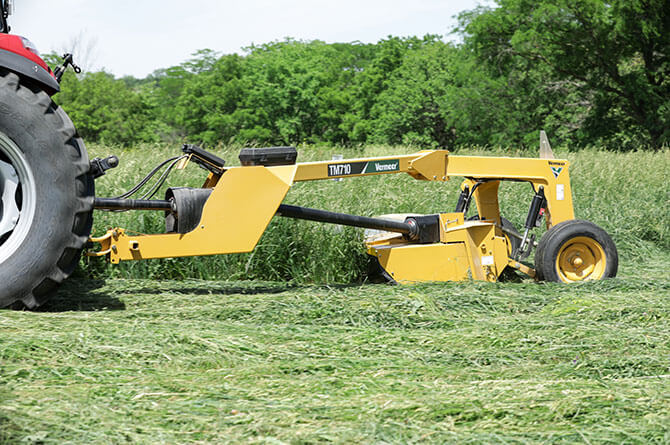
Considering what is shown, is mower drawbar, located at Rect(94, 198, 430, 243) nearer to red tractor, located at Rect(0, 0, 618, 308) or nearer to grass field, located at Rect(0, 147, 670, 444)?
red tractor, located at Rect(0, 0, 618, 308)

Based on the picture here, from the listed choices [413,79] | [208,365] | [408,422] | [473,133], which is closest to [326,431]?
[408,422]

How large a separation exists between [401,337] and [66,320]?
6.24 feet

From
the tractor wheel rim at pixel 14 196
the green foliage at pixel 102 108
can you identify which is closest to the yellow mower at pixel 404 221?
the tractor wheel rim at pixel 14 196

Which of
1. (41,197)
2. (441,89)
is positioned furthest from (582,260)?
(441,89)

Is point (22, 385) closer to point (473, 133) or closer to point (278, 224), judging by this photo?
point (278, 224)

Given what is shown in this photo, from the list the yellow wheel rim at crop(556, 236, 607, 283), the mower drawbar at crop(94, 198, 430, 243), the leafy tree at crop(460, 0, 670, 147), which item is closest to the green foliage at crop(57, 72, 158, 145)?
the leafy tree at crop(460, 0, 670, 147)

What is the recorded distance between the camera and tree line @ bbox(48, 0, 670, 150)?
26047 millimetres

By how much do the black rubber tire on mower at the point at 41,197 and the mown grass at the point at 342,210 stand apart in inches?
69.6

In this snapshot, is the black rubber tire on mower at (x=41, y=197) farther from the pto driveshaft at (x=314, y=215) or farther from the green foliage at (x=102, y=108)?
the green foliage at (x=102, y=108)

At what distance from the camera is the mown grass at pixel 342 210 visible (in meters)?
5.92

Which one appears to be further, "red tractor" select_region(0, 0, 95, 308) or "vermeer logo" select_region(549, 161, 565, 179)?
"vermeer logo" select_region(549, 161, 565, 179)

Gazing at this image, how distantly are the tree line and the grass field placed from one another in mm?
5481

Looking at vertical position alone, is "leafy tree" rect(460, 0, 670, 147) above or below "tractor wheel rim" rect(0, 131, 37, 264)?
above

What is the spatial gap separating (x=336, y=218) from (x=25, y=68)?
247 centimetres
